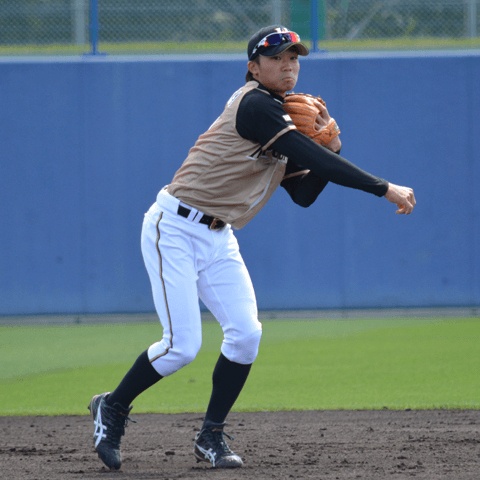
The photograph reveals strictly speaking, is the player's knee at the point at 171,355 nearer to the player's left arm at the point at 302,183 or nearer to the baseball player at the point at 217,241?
the baseball player at the point at 217,241

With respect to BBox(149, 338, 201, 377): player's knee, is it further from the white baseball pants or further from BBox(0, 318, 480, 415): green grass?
BBox(0, 318, 480, 415): green grass

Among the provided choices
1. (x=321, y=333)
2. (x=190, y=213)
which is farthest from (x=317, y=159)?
(x=321, y=333)

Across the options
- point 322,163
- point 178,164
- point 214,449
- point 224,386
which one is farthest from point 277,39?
point 178,164

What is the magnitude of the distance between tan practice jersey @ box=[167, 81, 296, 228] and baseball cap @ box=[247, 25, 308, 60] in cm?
16

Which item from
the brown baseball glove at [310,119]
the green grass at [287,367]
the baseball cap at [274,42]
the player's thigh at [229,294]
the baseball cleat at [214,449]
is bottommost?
the green grass at [287,367]

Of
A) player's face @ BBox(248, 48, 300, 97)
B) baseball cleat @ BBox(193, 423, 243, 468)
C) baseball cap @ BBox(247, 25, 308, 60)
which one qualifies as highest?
baseball cap @ BBox(247, 25, 308, 60)

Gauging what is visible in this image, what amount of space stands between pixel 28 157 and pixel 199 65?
1.98 meters

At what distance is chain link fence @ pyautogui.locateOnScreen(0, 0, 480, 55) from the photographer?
10969 mm

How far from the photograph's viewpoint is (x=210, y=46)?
36.4ft

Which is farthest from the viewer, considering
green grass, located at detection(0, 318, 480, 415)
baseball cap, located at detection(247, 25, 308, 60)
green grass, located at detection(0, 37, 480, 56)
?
green grass, located at detection(0, 37, 480, 56)

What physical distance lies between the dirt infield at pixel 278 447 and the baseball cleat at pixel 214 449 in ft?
0.16

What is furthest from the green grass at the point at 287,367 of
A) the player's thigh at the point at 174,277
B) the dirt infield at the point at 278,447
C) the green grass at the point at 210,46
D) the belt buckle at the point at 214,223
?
the green grass at the point at 210,46

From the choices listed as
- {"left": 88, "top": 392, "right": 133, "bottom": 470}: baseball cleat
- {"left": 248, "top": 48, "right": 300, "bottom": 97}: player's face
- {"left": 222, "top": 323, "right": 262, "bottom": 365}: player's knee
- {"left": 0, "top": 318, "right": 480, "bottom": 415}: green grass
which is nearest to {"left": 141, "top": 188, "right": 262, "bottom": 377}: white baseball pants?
{"left": 222, "top": 323, "right": 262, "bottom": 365}: player's knee

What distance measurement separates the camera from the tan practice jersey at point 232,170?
4.67 metres
